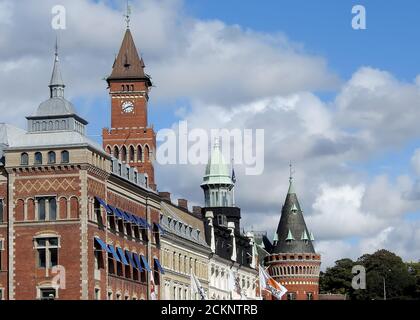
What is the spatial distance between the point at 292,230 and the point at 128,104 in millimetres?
59704

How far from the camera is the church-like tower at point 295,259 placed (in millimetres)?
184125

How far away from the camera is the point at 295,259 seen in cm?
18612

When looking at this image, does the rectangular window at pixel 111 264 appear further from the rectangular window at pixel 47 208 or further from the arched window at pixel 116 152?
the arched window at pixel 116 152

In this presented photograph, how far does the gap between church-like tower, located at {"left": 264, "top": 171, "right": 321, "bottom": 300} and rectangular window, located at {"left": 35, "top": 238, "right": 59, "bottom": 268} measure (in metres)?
101

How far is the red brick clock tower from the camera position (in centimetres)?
13838

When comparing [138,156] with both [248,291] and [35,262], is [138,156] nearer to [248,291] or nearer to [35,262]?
[248,291]

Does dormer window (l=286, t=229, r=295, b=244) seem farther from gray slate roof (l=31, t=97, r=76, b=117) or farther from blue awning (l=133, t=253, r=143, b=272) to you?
gray slate roof (l=31, t=97, r=76, b=117)

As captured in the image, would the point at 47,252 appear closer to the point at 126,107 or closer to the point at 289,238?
the point at 126,107

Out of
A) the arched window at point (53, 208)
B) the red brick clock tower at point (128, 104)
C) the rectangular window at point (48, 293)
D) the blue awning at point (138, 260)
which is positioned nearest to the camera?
the rectangular window at point (48, 293)

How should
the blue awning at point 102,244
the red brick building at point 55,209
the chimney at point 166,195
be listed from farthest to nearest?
the chimney at point 166,195 → the blue awning at point 102,244 → the red brick building at point 55,209

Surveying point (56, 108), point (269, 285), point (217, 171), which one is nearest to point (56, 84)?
point (56, 108)

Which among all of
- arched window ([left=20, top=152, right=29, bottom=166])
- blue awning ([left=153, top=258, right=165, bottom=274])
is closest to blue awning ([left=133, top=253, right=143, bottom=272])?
blue awning ([left=153, top=258, right=165, bottom=274])

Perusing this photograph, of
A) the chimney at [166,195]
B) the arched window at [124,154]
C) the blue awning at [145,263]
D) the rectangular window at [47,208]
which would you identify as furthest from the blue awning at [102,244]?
the arched window at [124,154]

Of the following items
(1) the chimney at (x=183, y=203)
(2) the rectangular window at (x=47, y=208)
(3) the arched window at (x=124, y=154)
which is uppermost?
(3) the arched window at (x=124, y=154)
